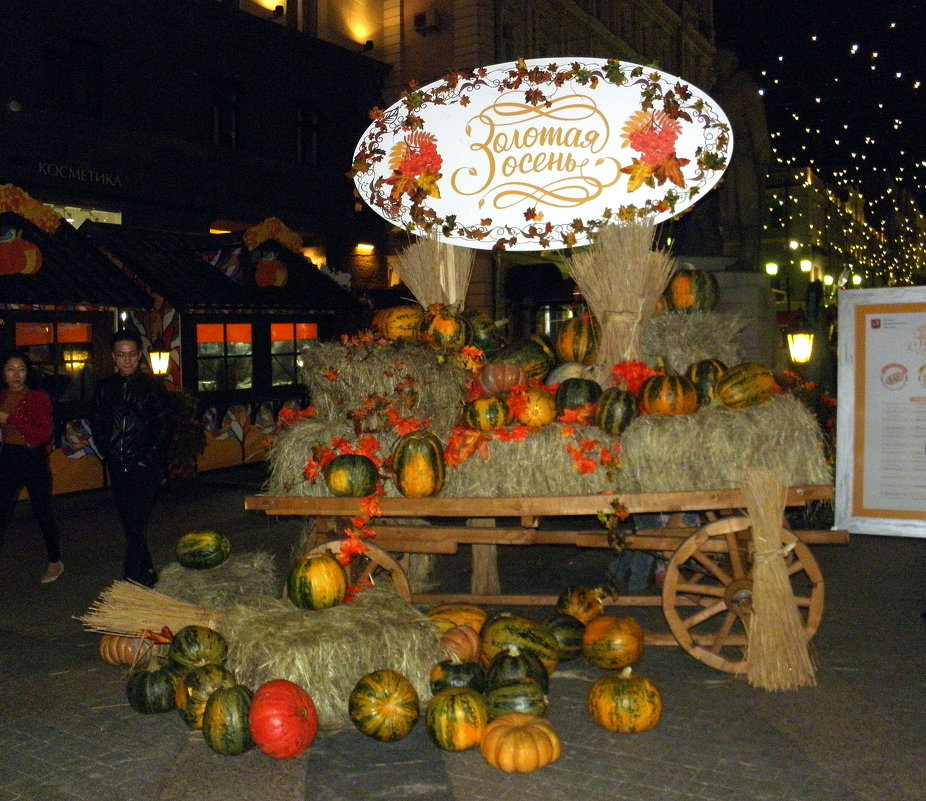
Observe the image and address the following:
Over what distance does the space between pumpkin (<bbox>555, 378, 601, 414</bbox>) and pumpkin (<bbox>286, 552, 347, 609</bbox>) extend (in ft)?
5.28

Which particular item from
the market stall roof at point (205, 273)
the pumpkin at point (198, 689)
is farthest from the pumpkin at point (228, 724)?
the market stall roof at point (205, 273)

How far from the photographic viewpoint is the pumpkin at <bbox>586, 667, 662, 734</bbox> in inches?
157

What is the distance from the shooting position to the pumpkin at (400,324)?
570 centimetres

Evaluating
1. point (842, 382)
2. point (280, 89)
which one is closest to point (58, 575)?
point (842, 382)

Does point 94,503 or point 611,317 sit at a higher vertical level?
point 611,317

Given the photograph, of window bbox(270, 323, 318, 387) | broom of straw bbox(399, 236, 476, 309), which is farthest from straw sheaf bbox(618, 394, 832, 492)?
window bbox(270, 323, 318, 387)

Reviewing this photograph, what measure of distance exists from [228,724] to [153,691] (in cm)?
66

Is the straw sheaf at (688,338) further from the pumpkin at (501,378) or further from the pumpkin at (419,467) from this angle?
the pumpkin at (419,467)

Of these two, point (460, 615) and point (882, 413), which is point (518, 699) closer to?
point (460, 615)

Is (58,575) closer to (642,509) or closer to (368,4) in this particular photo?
(642,509)

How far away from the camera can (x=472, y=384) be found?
5559 mm

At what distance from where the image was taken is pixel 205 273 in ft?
44.2

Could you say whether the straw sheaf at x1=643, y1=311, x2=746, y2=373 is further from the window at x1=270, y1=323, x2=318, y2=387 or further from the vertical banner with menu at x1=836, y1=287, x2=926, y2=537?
the window at x1=270, y1=323, x2=318, y2=387

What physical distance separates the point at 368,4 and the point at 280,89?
4496mm
